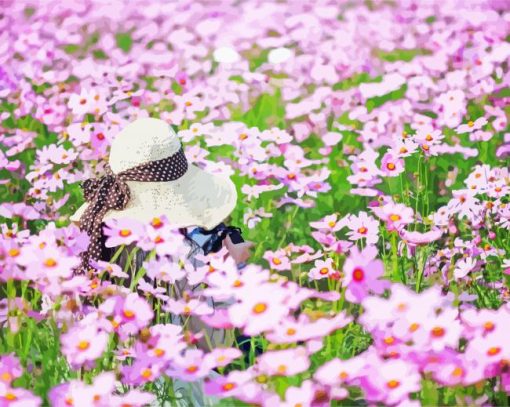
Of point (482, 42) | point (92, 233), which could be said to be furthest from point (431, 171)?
point (92, 233)

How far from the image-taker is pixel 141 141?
263 cm

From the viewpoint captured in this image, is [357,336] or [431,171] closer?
[357,336]

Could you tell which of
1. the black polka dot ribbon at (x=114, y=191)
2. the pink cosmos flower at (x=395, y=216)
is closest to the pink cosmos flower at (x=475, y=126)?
the pink cosmos flower at (x=395, y=216)

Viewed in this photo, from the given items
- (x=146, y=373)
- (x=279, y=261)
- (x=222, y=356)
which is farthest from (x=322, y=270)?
(x=146, y=373)

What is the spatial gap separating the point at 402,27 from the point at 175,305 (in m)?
4.83

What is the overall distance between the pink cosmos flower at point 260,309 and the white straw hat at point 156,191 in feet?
2.18

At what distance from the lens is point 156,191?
2.67 metres

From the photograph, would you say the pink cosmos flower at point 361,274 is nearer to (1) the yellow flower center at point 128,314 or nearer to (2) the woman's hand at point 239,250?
(1) the yellow flower center at point 128,314

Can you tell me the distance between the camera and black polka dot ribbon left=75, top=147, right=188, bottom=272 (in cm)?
262

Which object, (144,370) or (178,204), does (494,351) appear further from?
(178,204)

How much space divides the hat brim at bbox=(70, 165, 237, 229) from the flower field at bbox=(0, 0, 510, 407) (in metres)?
0.11

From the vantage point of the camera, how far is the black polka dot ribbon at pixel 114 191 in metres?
2.62

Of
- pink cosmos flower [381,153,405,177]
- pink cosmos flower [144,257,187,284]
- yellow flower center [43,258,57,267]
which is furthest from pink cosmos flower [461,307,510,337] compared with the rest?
pink cosmos flower [381,153,405,177]

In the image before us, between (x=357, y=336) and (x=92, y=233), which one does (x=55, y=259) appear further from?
(x=357, y=336)
